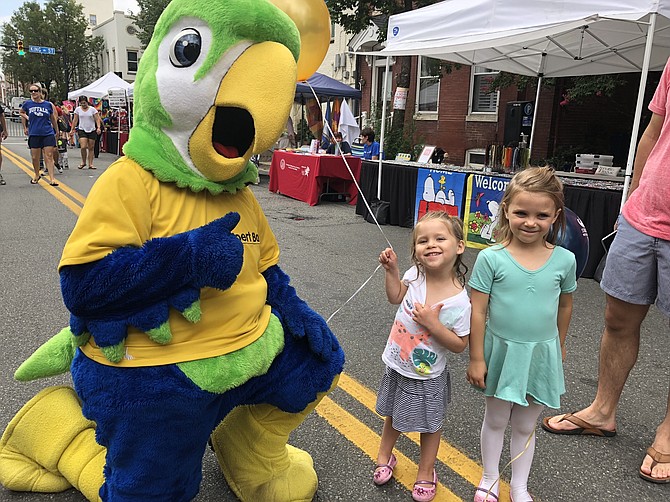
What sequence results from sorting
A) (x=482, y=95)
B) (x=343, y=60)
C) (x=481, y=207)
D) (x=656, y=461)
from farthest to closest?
1. (x=343, y=60)
2. (x=482, y=95)
3. (x=481, y=207)
4. (x=656, y=461)

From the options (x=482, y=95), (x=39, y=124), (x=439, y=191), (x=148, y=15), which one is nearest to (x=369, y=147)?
(x=439, y=191)

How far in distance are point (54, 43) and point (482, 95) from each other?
4366 cm

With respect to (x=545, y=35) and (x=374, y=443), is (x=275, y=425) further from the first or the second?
(x=545, y=35)

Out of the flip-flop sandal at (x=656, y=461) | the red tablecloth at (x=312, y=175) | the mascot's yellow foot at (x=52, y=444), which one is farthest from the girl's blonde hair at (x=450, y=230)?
the red tablecloth at (x=312, y=175)

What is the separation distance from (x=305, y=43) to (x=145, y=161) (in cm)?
86

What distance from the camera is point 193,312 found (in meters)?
1.55

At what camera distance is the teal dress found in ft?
6.86

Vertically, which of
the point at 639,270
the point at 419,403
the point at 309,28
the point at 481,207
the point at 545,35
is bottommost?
the point at 419,403

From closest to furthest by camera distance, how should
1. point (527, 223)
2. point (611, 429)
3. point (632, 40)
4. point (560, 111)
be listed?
point (527, 223)
point (611, 429)
point (632, 40)
point (560, 111)

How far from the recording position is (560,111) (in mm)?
12656

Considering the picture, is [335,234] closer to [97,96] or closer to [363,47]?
[363,47]

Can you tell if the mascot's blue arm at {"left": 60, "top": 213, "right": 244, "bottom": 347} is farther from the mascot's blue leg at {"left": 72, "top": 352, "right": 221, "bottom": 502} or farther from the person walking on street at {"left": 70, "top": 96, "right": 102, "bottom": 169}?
the person walking on street at {"left": 70, "top": 96, "right": 102, "bottom": 169}

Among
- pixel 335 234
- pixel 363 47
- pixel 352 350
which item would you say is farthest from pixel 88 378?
pixel 363 47

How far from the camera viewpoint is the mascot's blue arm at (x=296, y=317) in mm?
1930
